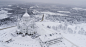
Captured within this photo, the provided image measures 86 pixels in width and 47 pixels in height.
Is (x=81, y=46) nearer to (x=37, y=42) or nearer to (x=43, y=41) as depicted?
(x=43, y=41)

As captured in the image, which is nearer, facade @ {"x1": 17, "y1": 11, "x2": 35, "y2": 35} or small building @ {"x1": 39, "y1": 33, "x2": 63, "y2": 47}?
small building @ {"x1": 39, "y1": 33, "x2": 63, "y2": 47}

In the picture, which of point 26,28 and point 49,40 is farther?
point 26,28

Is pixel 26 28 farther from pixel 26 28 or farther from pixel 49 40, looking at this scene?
pixel 49 40

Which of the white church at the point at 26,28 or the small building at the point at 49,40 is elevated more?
the white church at the point at 26,28

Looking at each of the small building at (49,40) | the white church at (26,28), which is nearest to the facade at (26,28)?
the white church at (26,28)

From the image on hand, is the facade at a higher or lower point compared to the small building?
higher

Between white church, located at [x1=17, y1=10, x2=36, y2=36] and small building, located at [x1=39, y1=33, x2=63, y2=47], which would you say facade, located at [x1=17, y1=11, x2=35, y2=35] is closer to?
white church, located at [x1=17, y1=10, x2=36, y2=36]

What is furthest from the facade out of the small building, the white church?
the small building

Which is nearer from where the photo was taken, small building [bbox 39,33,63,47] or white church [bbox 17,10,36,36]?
small building [bbox 39,33,63,47]

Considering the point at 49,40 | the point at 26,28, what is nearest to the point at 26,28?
the point at 26,28

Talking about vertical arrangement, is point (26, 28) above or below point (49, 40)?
above

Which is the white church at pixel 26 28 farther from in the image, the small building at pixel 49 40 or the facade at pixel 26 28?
the small building at pixel 49 40

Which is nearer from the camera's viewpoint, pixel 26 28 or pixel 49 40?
pixel 49 40
